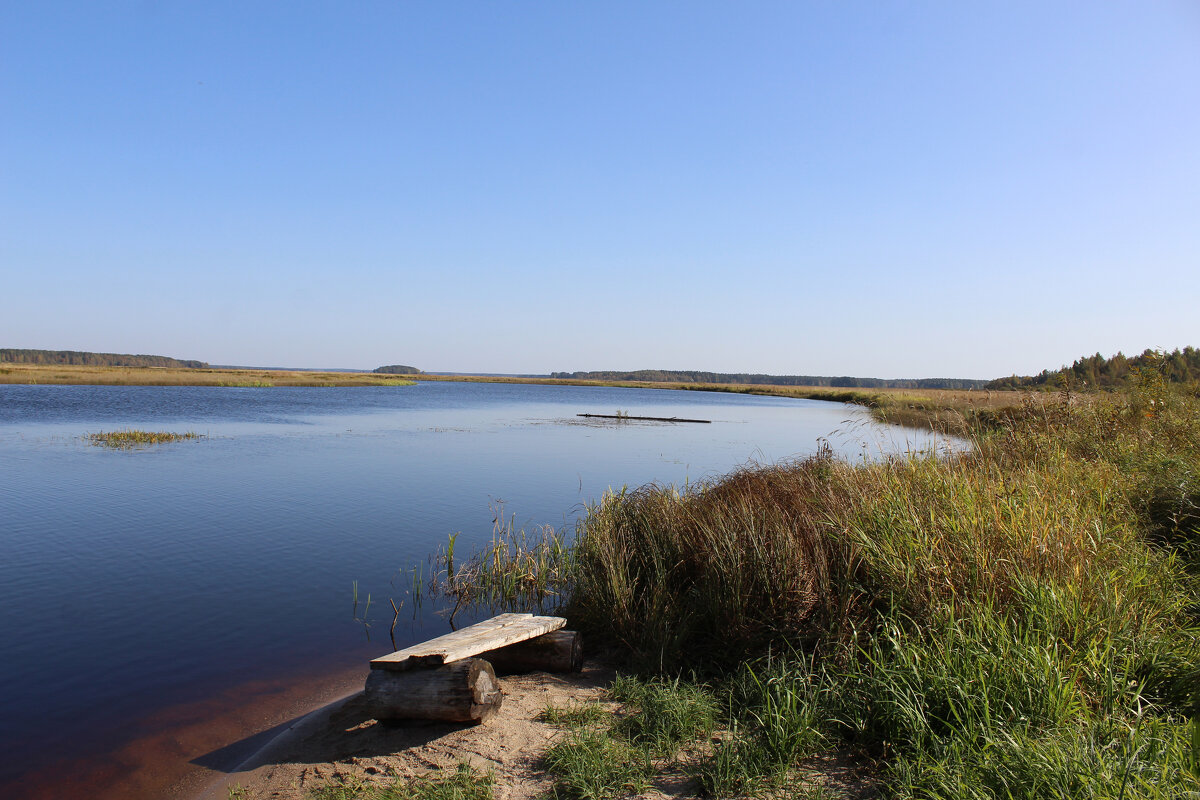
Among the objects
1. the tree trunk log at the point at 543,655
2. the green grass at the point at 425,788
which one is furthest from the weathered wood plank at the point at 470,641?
the green grass at the point at 425,788

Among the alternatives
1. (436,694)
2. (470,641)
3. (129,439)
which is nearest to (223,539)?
(470,641)

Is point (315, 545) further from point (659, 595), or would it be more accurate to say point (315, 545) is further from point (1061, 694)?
point (1061, 694)

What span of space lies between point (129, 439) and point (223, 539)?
1883 cm

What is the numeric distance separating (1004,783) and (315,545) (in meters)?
12.9

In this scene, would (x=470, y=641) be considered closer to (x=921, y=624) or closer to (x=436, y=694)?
(x=436, y=694)

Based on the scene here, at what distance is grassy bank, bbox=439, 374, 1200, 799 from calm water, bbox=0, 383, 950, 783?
77.1 inches

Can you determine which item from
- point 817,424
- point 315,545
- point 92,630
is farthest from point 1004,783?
point 817,424

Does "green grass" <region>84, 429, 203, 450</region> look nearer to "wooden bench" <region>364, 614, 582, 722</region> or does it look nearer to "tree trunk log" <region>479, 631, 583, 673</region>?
"tree trunk log" <region>479, 631, 583, 673</region>

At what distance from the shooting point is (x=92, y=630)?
30.1ft

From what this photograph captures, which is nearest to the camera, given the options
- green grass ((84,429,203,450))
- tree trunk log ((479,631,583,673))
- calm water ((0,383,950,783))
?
tree trunk log ((479,631,583,673))

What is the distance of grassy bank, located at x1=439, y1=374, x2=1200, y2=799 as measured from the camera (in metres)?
4.36

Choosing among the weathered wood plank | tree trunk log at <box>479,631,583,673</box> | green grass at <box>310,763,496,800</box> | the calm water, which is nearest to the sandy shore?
green grass at <box>310,763,496,800</box>

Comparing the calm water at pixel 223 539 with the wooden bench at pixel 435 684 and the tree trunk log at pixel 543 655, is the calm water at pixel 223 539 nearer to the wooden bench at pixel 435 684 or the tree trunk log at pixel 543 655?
the tree trunk log at pixel 543 655

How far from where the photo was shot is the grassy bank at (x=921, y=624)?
436 cm
